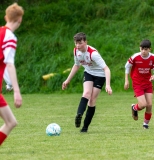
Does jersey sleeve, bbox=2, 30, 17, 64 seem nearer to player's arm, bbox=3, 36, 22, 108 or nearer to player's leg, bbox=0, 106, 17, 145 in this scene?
player's arm, bbox=3, 36, 22, 108

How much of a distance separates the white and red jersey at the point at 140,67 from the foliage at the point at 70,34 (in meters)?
11.3

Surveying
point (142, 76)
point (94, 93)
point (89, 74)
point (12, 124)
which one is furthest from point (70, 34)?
point (12, 124)

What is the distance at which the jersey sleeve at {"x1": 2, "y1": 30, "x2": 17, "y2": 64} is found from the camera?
6.07 m

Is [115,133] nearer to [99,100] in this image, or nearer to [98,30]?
[99,100]

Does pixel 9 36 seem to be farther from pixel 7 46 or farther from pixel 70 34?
pixel 70 34

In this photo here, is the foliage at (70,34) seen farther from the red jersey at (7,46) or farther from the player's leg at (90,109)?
the red jersey at (7,46)

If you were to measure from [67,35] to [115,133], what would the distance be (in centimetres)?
1656

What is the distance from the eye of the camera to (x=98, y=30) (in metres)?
25.3

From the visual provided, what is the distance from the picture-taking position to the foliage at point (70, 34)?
23000 mm

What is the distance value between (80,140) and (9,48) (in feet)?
8.31

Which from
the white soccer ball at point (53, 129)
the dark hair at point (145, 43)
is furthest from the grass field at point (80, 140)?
the dark hair at point (145, 43)

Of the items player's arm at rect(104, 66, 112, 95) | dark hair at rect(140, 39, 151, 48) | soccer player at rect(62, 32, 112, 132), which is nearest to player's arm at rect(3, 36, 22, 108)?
player's arm at rect(104, 66, 112, 95)

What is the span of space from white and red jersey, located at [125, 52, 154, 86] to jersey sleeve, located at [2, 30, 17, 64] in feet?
13.7

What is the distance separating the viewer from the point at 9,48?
610 cm
